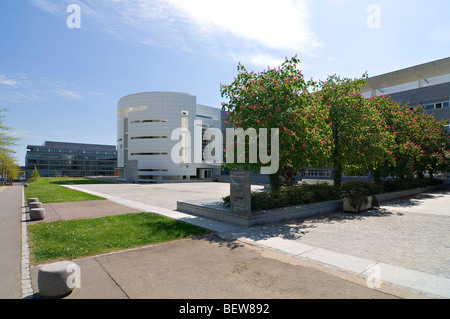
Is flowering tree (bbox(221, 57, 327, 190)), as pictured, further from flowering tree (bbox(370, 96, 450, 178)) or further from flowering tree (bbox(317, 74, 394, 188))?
flowering tree (bbox(370, 96, 450, 178))

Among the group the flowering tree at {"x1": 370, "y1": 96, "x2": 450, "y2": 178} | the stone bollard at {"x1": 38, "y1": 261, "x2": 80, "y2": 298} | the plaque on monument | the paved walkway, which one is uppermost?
the flowering tree at {"x1": 370, "y1": 96, "x2": 450, "y2": 178}

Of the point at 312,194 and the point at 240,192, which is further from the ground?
the point at 240,192

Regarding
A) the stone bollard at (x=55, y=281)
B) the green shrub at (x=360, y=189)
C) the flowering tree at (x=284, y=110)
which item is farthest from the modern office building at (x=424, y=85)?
the stone bollard at (x=55, y=281)

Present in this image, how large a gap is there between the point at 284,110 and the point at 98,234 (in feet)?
29.4

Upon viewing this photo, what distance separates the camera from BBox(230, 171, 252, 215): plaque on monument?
396 inches

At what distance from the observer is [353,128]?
14.8 m

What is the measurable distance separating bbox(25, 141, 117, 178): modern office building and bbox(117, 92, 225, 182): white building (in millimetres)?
77847

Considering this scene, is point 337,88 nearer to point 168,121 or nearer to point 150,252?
point 150,252

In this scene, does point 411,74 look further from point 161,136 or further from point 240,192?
point 161,136

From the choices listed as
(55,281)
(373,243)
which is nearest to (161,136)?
(373,243)

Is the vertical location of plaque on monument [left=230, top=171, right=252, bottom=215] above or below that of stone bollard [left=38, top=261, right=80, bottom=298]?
above

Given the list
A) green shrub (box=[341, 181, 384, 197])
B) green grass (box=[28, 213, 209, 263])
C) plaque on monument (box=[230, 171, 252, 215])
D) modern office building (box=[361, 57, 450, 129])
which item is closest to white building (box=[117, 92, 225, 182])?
modern office building (box=[361, 57, 450, 129])

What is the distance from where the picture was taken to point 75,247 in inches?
278

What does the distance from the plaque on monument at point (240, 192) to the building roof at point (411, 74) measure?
122 ft
